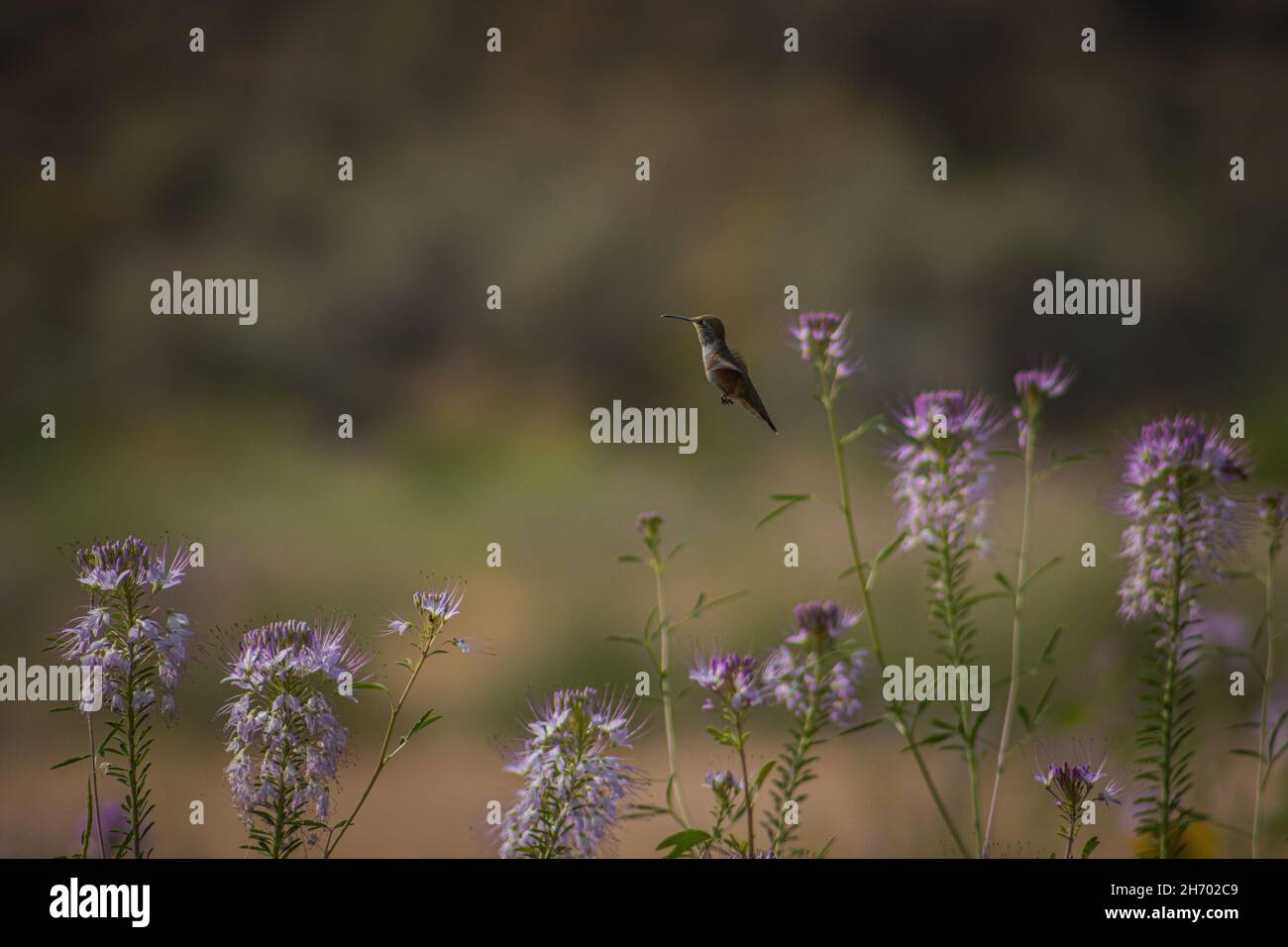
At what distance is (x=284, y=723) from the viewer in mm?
1812

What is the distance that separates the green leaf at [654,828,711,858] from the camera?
1.84 m

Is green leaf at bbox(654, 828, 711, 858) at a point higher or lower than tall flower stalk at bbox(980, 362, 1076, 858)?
lower

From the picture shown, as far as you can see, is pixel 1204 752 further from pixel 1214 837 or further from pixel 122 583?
pixel 122 583

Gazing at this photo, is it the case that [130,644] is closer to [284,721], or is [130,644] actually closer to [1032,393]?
[284,721]

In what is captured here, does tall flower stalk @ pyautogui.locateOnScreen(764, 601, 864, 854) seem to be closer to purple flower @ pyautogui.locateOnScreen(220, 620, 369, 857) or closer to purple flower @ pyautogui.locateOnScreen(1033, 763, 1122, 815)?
purple flower @ pyautogui.locateOnScreen(1033, 763, 1122, 815)

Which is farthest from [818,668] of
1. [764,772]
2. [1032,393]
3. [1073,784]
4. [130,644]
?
[130,644]

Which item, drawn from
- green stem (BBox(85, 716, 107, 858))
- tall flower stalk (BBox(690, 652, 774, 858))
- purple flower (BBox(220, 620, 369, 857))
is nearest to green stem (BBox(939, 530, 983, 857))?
tall flower stalk (BBox(690, 652, 774, 858))

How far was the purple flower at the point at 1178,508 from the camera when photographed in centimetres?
191

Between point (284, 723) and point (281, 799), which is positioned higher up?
point (284, 723)

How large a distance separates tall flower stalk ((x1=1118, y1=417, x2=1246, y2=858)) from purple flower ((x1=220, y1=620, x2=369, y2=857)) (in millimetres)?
1363

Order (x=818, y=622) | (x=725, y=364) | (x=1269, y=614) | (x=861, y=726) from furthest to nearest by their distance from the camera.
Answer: (x=725, y=364) → (x=1269, y=614) → (x=818, y=622) → (x=861, y=726)

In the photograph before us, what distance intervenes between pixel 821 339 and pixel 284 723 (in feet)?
3.64

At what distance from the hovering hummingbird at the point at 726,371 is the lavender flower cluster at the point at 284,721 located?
3.67 ft

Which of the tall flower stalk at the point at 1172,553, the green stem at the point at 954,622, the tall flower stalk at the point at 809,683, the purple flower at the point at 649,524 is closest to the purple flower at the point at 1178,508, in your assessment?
the tall flower stalk at the point at 1172,553
